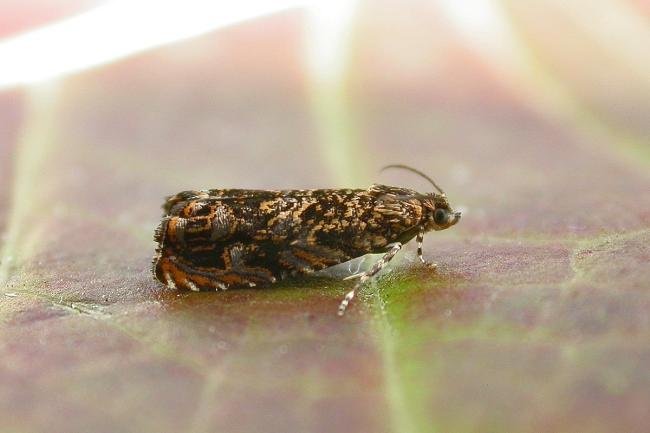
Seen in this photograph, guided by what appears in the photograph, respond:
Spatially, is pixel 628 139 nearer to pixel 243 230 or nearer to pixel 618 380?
pixel 243 230

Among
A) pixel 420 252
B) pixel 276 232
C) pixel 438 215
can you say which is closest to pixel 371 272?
pixel 420 252

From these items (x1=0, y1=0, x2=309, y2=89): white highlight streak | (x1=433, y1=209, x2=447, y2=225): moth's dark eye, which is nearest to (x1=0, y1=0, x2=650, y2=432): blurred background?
(x1=0, y1=0, x2=309, y2=89): white highlight streak

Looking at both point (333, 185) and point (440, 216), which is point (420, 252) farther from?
point (333, 185)

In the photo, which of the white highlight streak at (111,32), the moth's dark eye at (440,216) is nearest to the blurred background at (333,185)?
the white highlight streak at (111,32)

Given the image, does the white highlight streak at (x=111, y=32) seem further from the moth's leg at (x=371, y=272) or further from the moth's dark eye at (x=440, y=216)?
the moth's leg at (x=371, y=272)

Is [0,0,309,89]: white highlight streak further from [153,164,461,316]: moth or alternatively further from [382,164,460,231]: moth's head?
[382,164,460,231]: moth's head

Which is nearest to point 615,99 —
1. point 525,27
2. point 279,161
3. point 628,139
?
point 628,139

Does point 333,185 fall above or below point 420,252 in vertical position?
above
